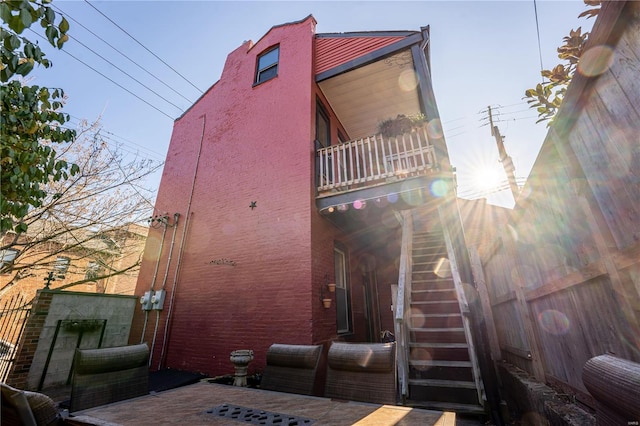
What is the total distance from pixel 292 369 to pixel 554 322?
9.08ft

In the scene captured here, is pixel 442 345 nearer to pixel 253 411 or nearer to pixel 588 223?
pixel 588 223

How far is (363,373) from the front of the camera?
2285mm

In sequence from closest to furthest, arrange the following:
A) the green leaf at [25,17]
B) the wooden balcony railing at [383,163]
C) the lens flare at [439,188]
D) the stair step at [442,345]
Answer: the green leaf at [25,17] → the stair step at [442,345] → the lens flare at [439,188] → the wooden balcony railing at [383,163]

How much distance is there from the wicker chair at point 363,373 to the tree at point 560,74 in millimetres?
2624

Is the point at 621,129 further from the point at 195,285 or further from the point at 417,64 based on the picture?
the point at 195,285

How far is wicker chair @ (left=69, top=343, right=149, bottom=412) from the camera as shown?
220 centimetres

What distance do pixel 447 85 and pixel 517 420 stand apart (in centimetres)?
799

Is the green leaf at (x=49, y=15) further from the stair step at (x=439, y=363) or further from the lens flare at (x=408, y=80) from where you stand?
the lens flare at (x=408, y=80)

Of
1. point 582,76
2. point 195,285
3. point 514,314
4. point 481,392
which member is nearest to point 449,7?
point 582,76

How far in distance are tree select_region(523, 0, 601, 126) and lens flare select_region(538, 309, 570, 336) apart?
1895mm

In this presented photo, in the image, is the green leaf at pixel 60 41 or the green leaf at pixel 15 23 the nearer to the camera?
the green leaf at pixel 15 23

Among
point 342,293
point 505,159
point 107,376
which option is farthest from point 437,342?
point 505,159

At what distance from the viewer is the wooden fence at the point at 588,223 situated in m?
1.51

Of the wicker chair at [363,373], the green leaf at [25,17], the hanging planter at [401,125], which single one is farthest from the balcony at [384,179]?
the green leaf at [25,17]
